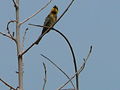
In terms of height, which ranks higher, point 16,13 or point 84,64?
point 16,13

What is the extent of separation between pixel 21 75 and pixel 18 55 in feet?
0.54

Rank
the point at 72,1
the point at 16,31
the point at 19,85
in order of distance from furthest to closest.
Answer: the point at 72,1, the point at 16,31, the point at 19,85

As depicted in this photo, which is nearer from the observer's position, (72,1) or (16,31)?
(16,31)

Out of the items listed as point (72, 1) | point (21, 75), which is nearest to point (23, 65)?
point (21, 75)

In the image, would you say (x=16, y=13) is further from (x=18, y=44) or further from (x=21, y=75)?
(x=21, y=75)

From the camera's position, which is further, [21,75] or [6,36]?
[6,36]

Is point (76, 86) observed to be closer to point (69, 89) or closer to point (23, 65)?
point (69, 89)

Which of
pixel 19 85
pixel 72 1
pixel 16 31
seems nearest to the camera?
pixel 19 85

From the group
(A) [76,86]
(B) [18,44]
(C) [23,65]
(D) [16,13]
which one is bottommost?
(A) [76,86]

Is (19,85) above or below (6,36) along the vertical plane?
below

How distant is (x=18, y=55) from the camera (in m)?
2.44

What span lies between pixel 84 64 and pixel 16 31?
0.61 m

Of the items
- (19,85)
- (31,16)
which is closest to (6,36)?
(31,16)

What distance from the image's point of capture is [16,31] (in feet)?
8.18
